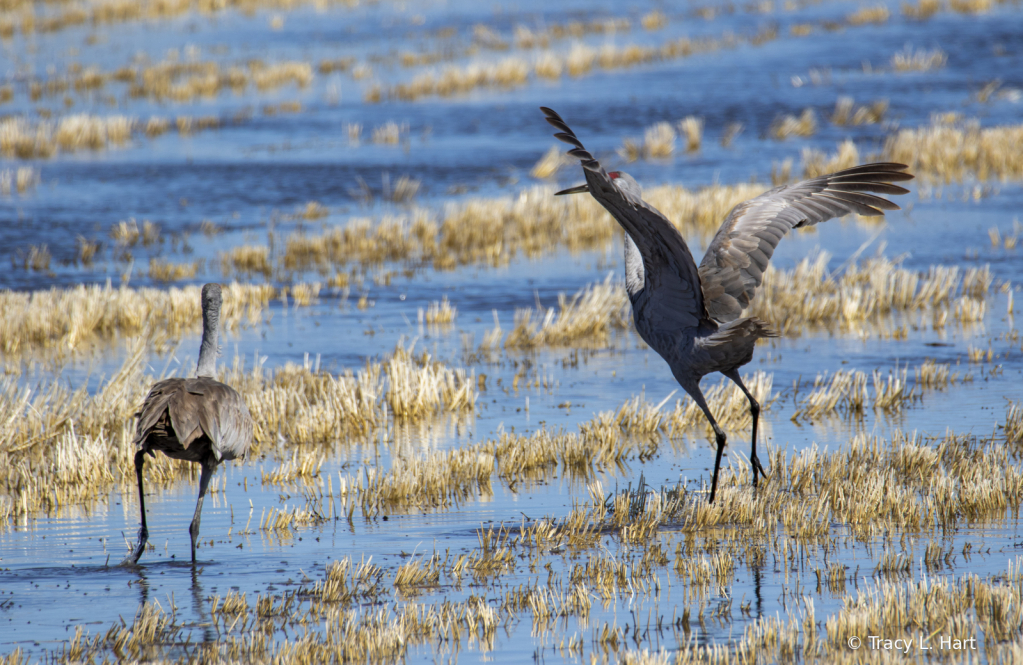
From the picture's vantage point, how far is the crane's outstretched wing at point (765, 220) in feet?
25.5

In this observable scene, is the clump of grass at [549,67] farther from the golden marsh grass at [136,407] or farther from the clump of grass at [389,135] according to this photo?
the golden marsh grass at [136,407]

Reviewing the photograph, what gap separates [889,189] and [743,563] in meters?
3.12

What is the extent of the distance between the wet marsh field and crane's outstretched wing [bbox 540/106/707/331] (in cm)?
118

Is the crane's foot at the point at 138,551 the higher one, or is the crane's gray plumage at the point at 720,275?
the crane's gray plumage at the point at 720,275

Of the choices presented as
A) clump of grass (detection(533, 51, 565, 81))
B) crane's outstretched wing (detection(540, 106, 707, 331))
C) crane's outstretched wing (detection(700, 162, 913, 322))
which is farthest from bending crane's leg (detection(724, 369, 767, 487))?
clump of grass (detection(533, 51, 565, 81))

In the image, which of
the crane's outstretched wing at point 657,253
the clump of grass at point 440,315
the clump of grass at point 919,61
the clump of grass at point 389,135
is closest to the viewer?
the crane's outstretched wing at point 657,253

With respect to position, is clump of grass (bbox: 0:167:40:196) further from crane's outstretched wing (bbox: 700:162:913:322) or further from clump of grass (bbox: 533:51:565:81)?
crane's outstretched wing (bbox: 700:162:913:322)

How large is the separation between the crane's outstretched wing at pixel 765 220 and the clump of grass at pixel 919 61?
29379 millimetres

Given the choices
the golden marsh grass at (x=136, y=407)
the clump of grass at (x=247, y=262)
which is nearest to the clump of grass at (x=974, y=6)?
the clump of grass at (x=247, y=262)

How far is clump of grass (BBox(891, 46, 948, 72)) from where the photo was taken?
35.4m

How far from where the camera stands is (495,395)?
1076 cm

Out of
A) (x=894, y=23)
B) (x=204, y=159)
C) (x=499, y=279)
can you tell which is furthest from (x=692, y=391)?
(x=894, y=23)

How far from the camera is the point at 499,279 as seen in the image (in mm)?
16125

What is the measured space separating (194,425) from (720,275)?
3518 mm
